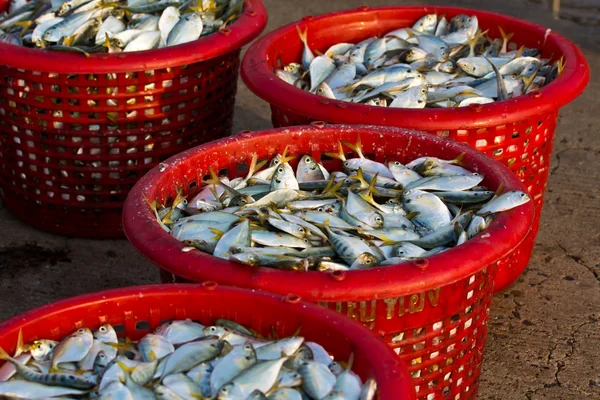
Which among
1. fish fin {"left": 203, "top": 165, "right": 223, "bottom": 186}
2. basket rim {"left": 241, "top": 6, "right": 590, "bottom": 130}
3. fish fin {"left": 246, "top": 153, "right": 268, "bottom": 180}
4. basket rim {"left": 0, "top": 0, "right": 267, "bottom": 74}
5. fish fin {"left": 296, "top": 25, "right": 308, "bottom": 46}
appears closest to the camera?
fish fin {"left": 203, "top": 165, "right": 223, "bottom": 186}

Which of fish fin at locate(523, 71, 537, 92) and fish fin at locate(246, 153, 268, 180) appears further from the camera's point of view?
fish fin at locate(523, 71, 537, 92)

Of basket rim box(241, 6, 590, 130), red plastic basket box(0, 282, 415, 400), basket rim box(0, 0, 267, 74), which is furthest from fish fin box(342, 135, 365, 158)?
red plastic basket box(0, 282, 415, 400)

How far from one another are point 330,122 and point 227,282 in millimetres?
1049

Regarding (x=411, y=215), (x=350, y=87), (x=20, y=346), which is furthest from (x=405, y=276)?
(x=350, y=87)

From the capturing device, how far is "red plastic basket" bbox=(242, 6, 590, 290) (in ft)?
10.1

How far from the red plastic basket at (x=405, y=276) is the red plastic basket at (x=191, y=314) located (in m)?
0.08

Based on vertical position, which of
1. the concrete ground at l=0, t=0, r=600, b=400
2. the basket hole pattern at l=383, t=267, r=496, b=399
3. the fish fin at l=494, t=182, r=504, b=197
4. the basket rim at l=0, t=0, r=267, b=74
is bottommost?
the concrete ground at l=0, t=0, r=600, b=400

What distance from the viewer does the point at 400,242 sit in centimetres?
252

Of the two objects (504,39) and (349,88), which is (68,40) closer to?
(349,88)

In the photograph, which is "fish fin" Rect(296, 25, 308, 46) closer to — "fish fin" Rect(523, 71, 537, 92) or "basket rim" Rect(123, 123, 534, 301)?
"fish fin" Rect(523, 71, 537, 92)

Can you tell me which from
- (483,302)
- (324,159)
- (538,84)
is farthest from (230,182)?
(538,84)

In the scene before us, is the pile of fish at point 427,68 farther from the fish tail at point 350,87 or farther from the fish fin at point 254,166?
the fish fin at point 254,166

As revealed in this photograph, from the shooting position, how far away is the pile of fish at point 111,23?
367cm

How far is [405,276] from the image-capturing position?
2.20 meters
